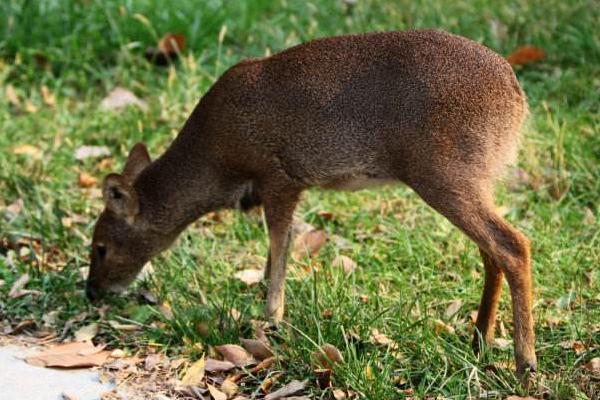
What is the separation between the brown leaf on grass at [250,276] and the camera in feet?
18.4

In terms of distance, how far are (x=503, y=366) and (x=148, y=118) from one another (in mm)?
3379

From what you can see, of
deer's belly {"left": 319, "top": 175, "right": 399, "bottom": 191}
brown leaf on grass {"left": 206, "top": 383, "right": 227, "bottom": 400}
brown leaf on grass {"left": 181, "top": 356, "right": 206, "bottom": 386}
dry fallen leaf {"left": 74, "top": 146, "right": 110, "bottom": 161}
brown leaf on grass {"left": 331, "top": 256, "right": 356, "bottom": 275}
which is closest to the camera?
brown leaf on grass {"left": 206, "top": 383, "right": 227, "bottom": 400}

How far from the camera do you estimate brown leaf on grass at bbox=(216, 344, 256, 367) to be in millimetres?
4771

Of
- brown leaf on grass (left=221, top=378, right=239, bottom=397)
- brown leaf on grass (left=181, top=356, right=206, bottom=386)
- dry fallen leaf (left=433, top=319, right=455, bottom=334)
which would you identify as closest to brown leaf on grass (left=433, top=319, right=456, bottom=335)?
dry fallen leaf (left=433, top=319, right=455, bottom=334)

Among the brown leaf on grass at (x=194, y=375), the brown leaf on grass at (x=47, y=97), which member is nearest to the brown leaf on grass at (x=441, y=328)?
the brown leaf on grass at (x=194, y=375)

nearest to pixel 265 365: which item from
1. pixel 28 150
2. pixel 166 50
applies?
pixel 28 150

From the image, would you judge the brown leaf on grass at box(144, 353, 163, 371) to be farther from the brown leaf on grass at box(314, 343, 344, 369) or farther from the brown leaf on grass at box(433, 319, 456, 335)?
the brown leaf on grass at box(433, 319, 456, 335)

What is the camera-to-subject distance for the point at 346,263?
221 inches

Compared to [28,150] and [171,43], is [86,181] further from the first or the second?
[171,43]

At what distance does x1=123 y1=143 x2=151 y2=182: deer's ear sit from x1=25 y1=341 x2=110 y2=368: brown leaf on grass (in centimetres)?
105

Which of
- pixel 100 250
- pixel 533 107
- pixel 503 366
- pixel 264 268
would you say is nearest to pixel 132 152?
pixel 100 250

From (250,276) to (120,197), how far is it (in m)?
0.78

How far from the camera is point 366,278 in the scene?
5.45m

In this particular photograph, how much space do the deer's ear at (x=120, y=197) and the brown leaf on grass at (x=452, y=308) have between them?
163cm
